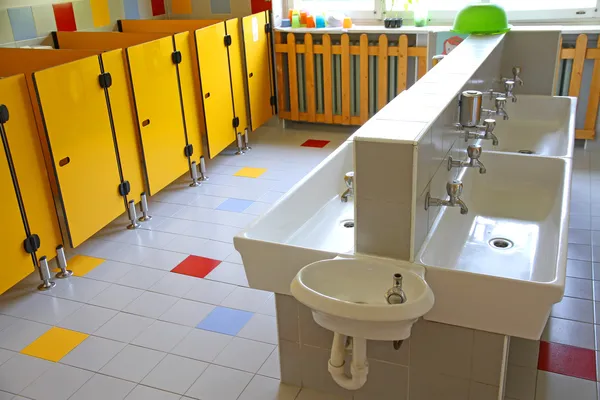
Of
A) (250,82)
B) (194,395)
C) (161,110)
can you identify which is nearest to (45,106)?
(161,110)

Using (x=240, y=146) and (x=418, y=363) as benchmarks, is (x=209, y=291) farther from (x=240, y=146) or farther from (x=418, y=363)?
(x=240, y=146)

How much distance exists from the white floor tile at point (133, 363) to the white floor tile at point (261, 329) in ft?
1.31

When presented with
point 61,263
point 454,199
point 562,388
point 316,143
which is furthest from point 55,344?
point 316,143

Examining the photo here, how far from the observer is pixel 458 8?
530 centimetres

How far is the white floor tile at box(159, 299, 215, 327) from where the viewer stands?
300cm

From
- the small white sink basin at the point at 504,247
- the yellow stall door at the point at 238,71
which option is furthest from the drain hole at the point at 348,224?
the yellow stall door at the point at 238,71

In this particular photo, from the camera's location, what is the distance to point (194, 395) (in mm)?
2502

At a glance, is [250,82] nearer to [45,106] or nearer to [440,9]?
[440,9]

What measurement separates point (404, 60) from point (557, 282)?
3.75 metres

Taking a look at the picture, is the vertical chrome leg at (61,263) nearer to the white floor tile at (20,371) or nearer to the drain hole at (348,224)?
the white floor tile at (20,371)

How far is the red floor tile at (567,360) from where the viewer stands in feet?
8.28

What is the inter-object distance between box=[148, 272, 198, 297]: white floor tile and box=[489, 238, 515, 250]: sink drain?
1.64m

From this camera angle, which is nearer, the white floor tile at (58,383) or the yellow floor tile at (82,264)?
the white floor tile at (58,383)

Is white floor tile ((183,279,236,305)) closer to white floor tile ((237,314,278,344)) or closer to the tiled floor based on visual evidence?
the tiled floor
